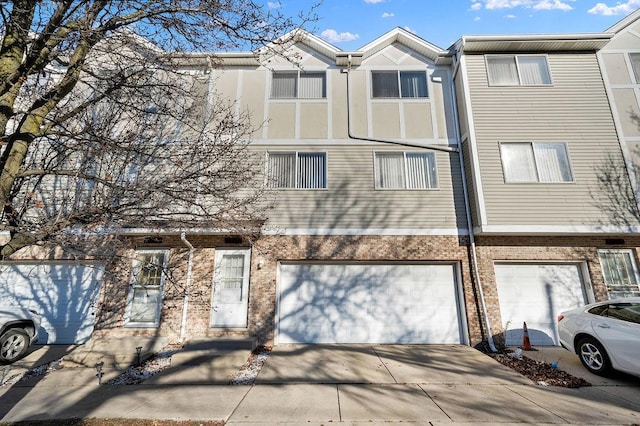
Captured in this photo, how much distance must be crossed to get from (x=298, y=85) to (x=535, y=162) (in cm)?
754

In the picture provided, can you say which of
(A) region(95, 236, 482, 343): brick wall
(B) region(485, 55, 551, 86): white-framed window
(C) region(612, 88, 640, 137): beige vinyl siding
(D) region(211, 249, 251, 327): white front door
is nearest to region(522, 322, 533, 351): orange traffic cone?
(A) region(95, 236, 482, 343): brick wall

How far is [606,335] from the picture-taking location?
5.77 meters

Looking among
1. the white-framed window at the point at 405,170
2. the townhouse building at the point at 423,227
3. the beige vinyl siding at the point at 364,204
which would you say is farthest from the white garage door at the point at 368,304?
the white-framed window at the point at 405,170

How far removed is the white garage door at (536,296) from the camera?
813 cm

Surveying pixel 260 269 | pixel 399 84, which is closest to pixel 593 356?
pixel 260 269

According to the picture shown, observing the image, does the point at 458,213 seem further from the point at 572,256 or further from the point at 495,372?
the point at 495,372

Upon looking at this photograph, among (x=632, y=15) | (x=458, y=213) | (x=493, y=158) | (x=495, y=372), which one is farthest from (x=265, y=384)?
(x=632, y=15)

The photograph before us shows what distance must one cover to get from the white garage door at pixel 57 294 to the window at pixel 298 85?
295 inches

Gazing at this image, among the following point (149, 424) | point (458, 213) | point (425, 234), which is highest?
point (458, 213)

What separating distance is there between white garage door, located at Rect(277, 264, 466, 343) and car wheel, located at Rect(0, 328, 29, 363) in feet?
19.4

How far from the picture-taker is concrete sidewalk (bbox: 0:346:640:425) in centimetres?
438

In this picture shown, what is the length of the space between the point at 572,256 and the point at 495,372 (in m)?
4.51

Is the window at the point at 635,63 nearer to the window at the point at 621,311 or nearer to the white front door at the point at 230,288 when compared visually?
the window at the point at 621,311

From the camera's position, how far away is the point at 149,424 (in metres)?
4.18
